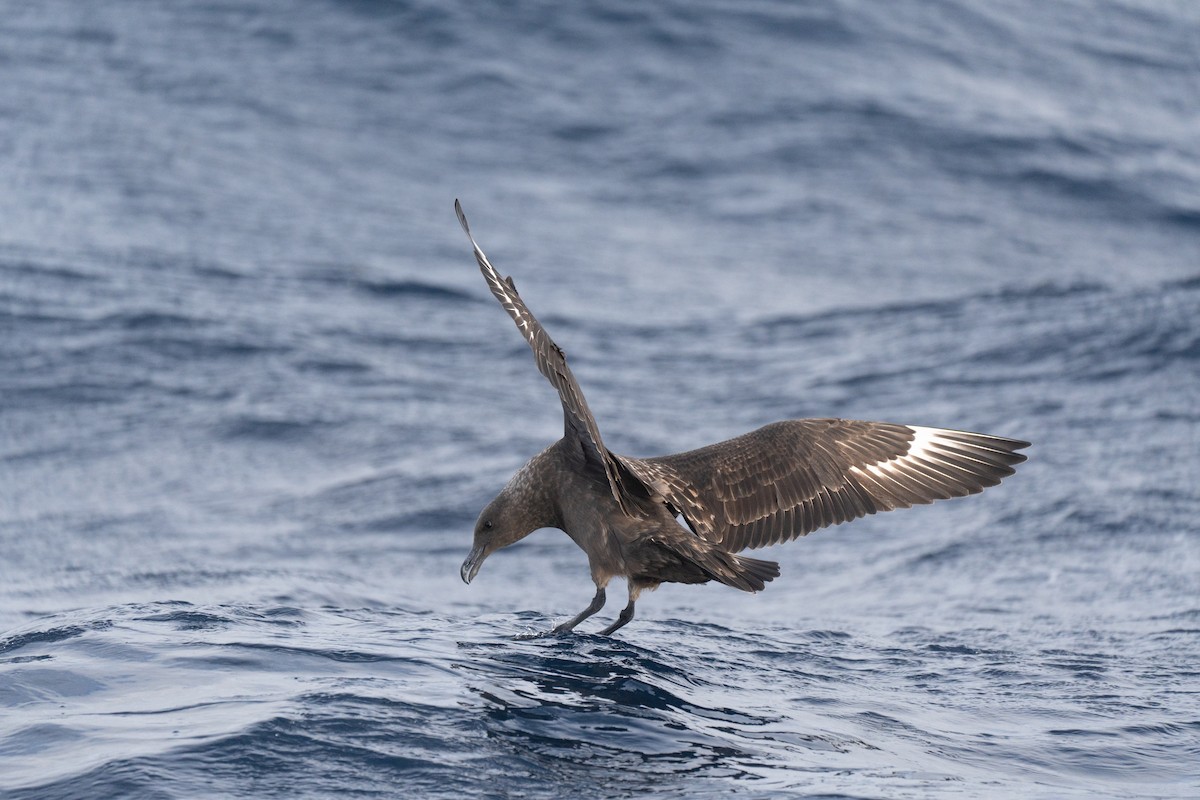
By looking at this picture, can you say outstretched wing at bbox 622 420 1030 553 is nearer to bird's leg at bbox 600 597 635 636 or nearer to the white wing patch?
the white wing patch

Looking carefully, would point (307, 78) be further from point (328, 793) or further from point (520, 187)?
point (328, 793)

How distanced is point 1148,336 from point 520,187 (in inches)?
259

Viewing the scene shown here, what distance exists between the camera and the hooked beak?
6.41 metres

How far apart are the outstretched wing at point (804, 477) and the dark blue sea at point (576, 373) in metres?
0.63

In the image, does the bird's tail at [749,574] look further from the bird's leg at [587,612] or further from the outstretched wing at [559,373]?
the bird's leg at [587,612]

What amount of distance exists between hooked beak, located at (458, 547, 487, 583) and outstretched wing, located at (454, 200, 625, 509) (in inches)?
30.4

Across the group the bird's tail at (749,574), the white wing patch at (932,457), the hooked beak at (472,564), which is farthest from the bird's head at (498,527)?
the white wing patch at (932,457)

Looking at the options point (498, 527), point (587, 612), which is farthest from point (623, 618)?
point (498, 527)

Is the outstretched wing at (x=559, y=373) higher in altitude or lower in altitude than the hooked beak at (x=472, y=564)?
higher

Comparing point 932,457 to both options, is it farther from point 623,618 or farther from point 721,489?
point 623,618

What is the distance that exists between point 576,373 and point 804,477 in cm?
582

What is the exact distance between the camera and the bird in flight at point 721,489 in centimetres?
594

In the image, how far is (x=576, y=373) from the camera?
1219 centimetres

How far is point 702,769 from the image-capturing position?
193 inches
